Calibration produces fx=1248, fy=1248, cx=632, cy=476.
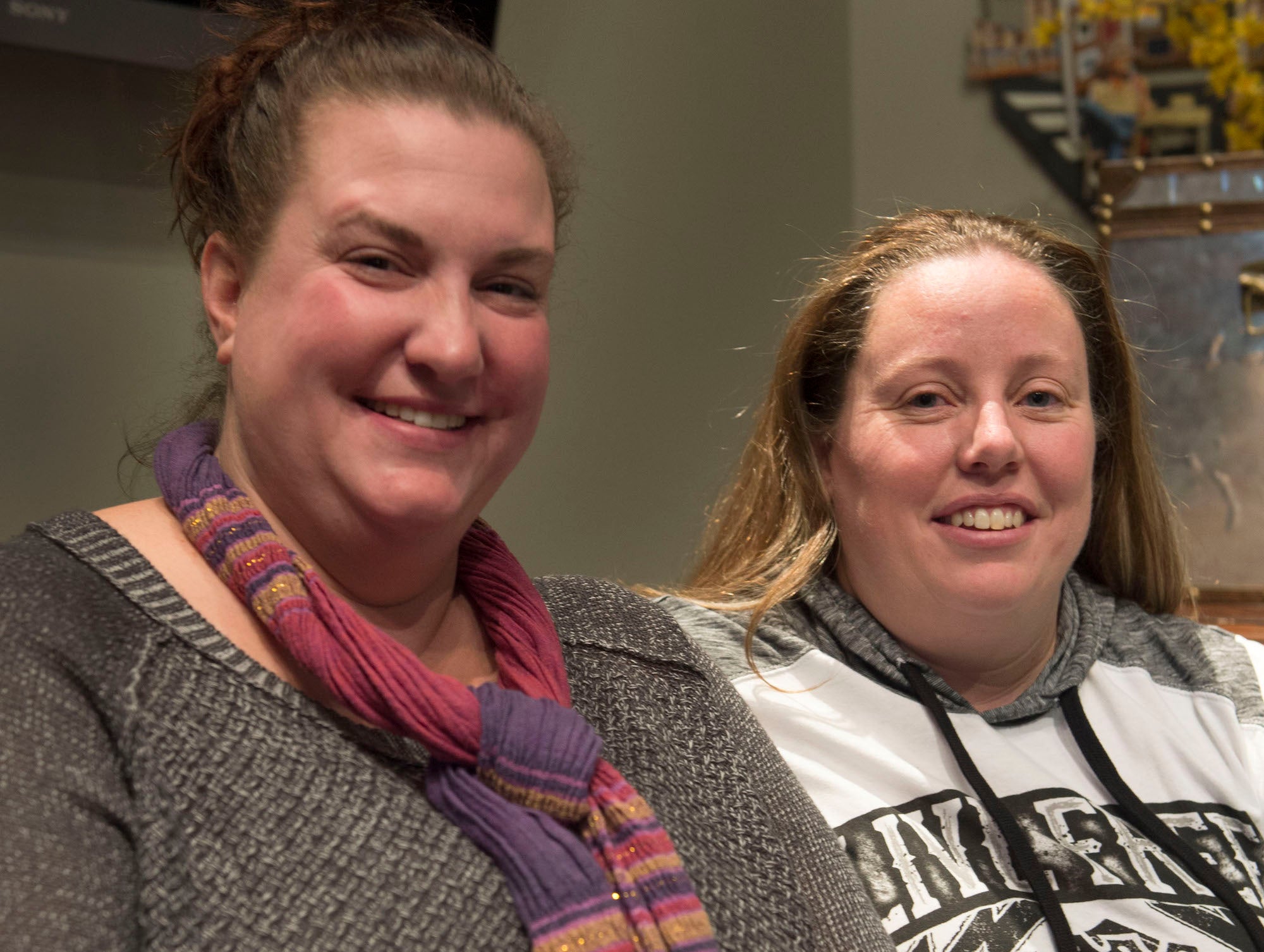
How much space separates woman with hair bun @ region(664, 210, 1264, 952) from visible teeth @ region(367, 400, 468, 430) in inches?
22.1

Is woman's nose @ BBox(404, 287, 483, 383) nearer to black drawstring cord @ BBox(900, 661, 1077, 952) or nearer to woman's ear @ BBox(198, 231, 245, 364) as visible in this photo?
woman's ear @ BBox(198, 231, 245, 364)

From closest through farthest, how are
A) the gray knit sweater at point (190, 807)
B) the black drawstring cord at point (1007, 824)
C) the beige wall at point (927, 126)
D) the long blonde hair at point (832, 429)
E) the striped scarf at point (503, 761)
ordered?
the gray knit sweater at point (190, 807) < the striped scarf at point (503, 761) < the black drawstring cord at point (1007, 824) < the long blonde hair at point (832, 429) < the beige wall at point (927, 126)

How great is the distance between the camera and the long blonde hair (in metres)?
1.51

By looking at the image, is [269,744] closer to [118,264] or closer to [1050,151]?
[118,264]

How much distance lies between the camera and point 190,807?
2.74ft

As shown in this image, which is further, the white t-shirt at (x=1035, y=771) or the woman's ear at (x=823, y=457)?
the woman's ear at (x=823, y=457)

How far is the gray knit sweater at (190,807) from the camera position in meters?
0.77

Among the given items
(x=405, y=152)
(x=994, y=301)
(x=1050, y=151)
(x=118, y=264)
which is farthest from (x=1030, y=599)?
(x=1050, y=151)

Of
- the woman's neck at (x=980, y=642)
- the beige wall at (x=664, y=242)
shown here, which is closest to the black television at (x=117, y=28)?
the beige wall at (x=664, y=242)

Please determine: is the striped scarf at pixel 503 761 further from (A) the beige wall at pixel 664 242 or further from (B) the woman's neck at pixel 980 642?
(A) the beige wall at pixel 664 242

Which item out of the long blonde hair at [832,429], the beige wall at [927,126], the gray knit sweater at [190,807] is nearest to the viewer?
the gray knit sweater at [190,807]

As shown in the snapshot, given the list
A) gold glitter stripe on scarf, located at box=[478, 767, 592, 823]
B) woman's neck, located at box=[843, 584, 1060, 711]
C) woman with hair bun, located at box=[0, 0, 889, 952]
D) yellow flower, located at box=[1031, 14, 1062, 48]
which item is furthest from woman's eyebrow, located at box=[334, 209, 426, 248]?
yellow flower, located at box=[1031, 14, 1062, 48]

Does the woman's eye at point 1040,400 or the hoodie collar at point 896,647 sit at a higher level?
the woman's eye at point 1040,400

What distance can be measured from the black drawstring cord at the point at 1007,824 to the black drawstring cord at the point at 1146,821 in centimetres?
15
